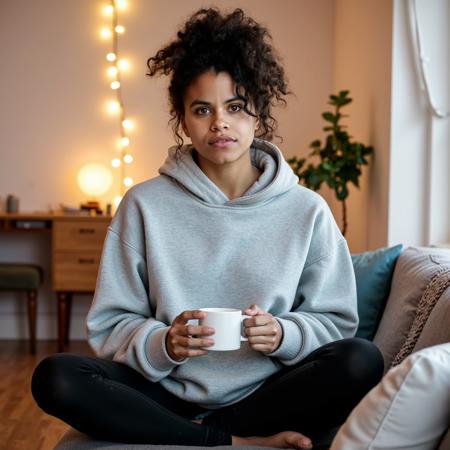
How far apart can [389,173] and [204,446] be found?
220cm

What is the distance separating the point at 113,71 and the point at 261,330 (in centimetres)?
379

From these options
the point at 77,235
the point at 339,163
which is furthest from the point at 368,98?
the point at 77,235

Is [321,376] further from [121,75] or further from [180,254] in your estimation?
[121,75]

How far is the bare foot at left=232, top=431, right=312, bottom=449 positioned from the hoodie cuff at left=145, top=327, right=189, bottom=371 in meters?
0.20

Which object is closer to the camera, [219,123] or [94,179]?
[219,123]

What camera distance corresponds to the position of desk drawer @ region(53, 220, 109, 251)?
193 inches

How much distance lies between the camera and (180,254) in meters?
1.99

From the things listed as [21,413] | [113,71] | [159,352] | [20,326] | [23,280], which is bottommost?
[20,326]

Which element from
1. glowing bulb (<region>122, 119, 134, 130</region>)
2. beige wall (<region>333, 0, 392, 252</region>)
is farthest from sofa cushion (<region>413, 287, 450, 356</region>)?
glowing bulb (<region>122, 119, 134, 130</region>)

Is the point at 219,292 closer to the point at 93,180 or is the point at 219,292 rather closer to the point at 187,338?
the point at 187,338

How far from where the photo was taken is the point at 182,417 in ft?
5.92

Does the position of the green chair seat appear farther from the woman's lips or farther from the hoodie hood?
the woman's lips

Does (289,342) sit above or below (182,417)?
above

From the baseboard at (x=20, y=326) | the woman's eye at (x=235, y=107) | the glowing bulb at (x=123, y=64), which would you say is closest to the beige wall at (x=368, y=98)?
the glowing bulb at (x=123, y=64)
